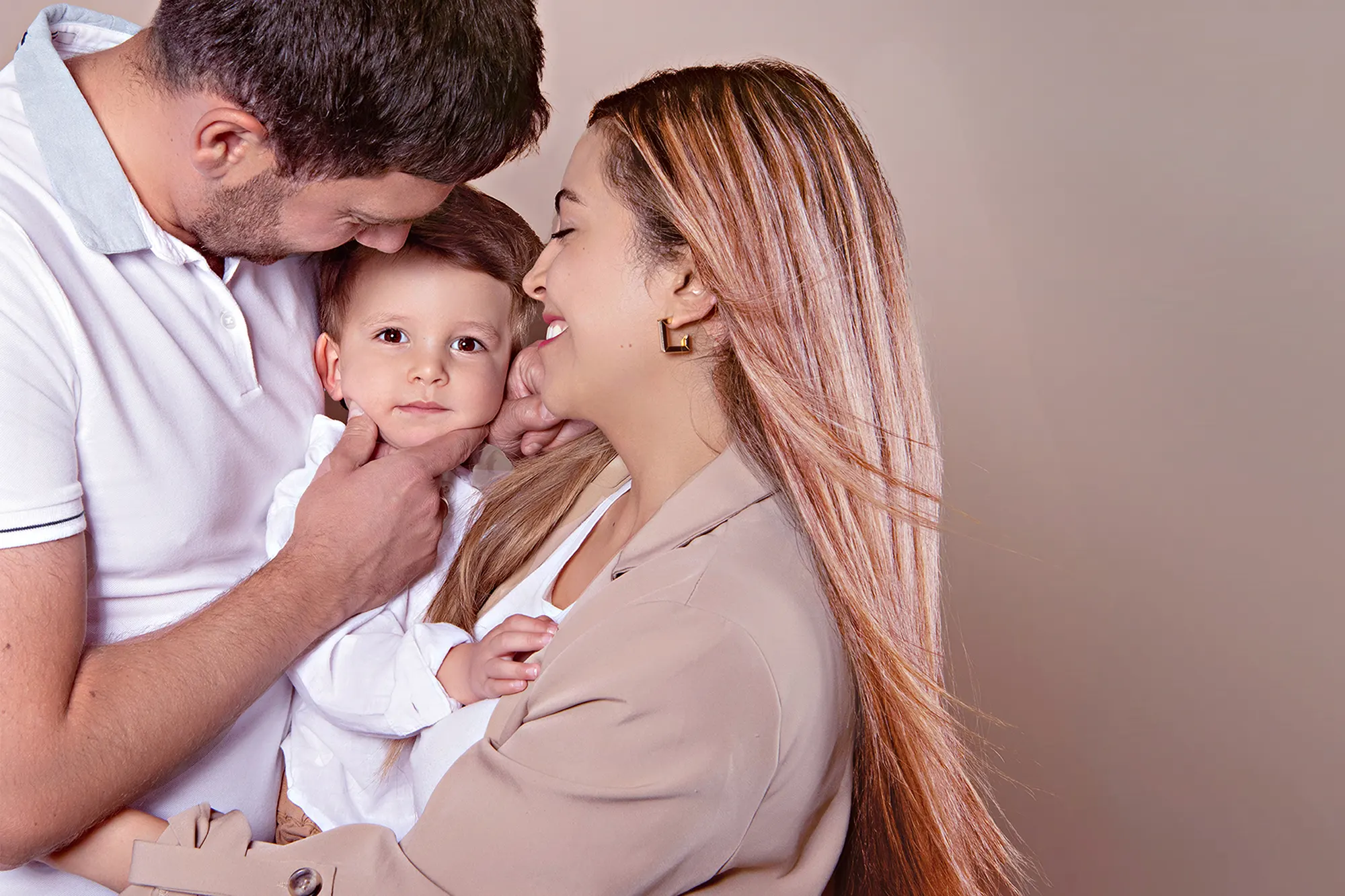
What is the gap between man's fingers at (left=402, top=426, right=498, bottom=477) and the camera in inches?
96.0

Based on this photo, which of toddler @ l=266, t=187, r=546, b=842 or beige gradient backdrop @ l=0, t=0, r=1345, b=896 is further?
beige gradient backdrop @ l=0, t=0, r=1345, b=896

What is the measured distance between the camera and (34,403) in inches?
68.0

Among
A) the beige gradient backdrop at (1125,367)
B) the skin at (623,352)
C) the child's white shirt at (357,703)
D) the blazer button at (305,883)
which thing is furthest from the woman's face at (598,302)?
the beige gradient backdrop at (1125,367)

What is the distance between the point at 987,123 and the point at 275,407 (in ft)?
6.91

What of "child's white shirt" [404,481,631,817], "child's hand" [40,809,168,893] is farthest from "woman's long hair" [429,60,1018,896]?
"child's hand" [40,809,168,893]

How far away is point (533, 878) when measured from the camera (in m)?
1.59

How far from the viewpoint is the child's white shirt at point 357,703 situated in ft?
7.03

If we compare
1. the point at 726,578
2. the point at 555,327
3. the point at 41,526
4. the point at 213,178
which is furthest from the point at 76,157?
the point at 726,578

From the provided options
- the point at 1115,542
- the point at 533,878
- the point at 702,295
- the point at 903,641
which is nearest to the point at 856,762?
the point at 903,641

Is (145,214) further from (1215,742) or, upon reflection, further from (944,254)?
(1215,742)

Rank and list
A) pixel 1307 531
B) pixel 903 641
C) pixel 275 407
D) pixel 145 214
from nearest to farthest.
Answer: pixel 903 641 < pixel 145 214 < pixel 275 407 < pixel 1307 531

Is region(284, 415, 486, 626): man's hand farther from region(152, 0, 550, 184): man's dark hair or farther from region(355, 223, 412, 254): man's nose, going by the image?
region(152, 0, 550, 184): man's dark hair

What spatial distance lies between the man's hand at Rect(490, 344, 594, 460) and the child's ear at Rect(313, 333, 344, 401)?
347 millimetres

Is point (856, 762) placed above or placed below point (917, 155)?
below
